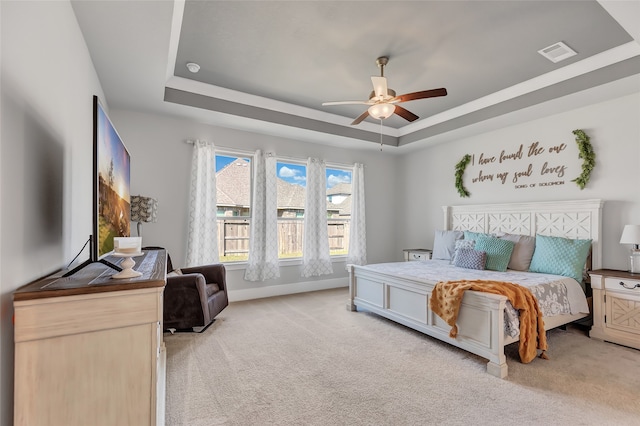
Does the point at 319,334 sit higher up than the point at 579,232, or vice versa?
the point at 579,232

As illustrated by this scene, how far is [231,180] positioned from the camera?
4875 millimetres

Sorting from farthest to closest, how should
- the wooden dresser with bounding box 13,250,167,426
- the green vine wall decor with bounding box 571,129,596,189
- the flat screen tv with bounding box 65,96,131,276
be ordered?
the green vine wall decor with bounding box 571,129,596,189, the flat screen tv with bounding box 65,96,131,276, the wooden dresser with bounding box 13,250,167,426

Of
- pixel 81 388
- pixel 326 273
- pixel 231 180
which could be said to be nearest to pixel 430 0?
pixel 81 388

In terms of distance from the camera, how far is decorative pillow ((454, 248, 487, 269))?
12.6ft

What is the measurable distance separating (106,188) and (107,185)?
1.4 inches

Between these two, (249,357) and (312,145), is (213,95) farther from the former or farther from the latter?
(249,357)

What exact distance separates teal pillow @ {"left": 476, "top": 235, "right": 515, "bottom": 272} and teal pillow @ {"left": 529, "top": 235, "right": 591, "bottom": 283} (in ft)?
0.99

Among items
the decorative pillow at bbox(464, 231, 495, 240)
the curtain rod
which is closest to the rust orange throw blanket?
the decorative pillow at bbox(464, 231, 495, 240)

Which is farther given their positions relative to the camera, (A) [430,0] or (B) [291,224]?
(B) [291,224]

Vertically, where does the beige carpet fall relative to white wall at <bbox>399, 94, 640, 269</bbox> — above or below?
below

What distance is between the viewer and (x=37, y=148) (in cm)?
155

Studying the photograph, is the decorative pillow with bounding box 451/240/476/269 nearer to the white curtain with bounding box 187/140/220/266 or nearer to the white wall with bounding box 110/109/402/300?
the white wall with bounding box 110/109/402/300

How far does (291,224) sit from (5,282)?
4229mm

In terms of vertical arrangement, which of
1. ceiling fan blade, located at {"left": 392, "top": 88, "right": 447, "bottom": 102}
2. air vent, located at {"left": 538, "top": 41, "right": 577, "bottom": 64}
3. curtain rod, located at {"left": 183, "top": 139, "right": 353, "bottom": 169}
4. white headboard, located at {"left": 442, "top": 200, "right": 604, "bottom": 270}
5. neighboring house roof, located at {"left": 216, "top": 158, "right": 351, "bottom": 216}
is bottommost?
white headboard, located at {"left": 442, "top": 200, "right": 604, "bottom": 270}
